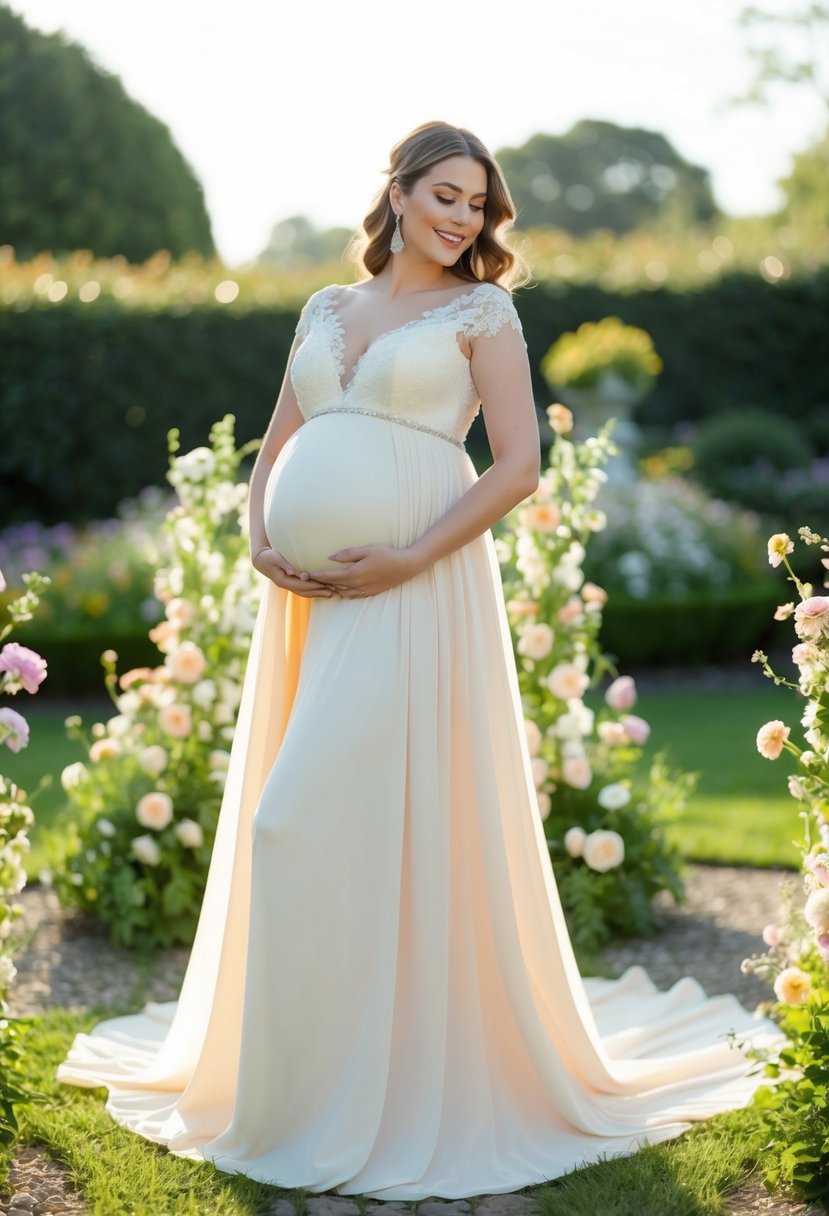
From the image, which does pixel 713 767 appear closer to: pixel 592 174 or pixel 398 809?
pixel 398 809

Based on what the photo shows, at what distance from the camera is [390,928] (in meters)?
3.03

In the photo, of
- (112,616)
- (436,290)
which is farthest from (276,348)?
(436,290)

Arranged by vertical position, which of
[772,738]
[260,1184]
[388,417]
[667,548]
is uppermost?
[667,548]

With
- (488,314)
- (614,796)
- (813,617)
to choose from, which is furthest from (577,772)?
(488,314)

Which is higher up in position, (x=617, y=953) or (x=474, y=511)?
(x=474, y=511)

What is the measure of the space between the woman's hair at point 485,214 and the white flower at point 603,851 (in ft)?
6.66

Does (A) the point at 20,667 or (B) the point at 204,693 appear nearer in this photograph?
(A) the point at 20,667

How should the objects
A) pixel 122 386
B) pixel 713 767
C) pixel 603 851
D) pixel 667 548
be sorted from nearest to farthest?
pixel 603 851, pixel 713 767, pixel 667 548, pixel 122 386

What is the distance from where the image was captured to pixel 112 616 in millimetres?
9805

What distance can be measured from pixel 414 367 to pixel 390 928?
1169mm

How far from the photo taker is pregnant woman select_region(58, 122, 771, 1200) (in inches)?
Answer: 118

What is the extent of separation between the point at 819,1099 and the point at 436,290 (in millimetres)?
1864

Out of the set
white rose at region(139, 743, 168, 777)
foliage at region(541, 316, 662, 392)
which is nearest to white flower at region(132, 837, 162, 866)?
white rose at region(139, 743, 168, 777)

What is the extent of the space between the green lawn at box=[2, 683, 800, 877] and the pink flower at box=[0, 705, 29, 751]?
1.89 m
